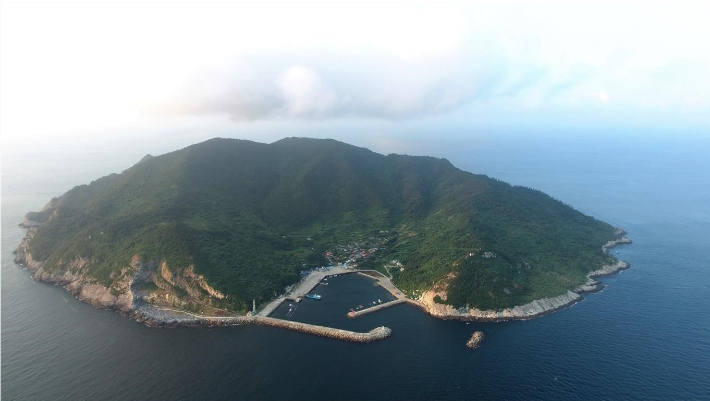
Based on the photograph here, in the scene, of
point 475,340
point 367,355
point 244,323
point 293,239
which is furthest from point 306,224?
point 475,340

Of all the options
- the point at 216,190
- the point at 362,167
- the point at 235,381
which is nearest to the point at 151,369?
the point at 235,381

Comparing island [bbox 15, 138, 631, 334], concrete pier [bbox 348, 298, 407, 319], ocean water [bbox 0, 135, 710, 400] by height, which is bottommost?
ocean water [bbox 0, 135, 710, 400]

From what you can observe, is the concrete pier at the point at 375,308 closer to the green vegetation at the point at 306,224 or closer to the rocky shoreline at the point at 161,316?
the green vegetation at the point at 306,224

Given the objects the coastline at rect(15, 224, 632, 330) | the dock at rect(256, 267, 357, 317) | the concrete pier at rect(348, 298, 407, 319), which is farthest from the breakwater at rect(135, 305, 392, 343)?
the concrete pier at rect(348, 298, 407, 319)

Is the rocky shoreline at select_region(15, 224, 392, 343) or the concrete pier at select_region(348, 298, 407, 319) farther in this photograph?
the concrete pier at select_region(348, 298, 407, 319)

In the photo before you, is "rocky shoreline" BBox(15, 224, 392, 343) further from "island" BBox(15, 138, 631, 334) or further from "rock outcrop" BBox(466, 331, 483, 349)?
"rock outcrop" BBox(466, 331, 483, 349)

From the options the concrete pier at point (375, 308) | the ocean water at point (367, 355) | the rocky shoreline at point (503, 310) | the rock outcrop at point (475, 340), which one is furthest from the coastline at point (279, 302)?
the rock outcrop at point (475, 340)
